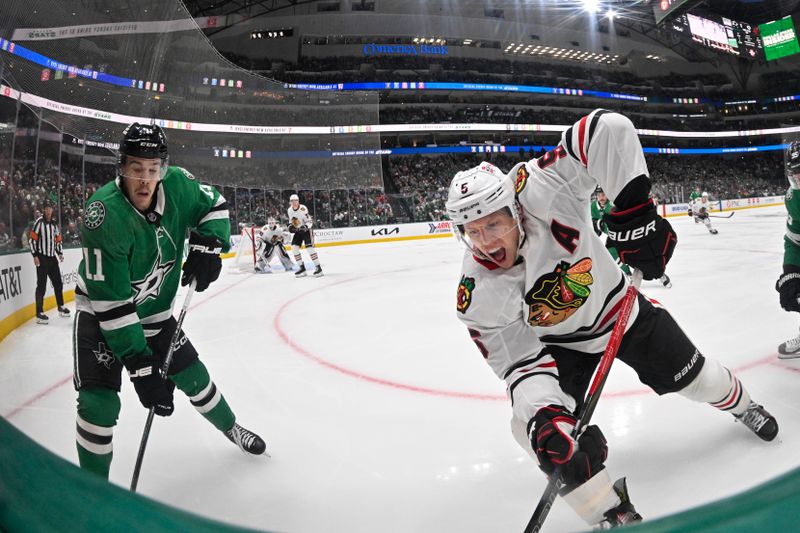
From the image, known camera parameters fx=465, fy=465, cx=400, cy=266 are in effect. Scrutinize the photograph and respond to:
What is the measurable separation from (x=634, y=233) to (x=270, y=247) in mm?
7268

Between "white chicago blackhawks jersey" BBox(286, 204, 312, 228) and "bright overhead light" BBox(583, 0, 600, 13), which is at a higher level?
"bright overhead light" BBox(583, 0, 600, 13)

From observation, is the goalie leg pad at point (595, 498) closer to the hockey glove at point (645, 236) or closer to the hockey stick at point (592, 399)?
the hockey stick at point (592, 399)

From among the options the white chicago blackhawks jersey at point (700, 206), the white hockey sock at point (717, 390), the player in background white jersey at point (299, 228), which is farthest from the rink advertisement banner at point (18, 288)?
the white chicago blackhawks jersey at point (700, 206)

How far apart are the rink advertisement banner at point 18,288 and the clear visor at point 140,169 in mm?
938

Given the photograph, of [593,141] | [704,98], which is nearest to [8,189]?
[593,141]

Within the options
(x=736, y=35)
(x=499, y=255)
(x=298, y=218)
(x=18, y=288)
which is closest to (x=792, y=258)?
(x=499, y=255)

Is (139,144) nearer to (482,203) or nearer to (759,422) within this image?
(482,203)

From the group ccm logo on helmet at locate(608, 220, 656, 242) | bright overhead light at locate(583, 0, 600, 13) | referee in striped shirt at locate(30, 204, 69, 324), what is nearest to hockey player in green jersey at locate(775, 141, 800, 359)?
ccm logo on helmet at locate(608, 220, 656, 242)

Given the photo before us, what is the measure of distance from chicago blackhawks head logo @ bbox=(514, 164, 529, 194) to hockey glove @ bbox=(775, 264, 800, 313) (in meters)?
1.78

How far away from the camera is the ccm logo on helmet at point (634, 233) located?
1.30 meters

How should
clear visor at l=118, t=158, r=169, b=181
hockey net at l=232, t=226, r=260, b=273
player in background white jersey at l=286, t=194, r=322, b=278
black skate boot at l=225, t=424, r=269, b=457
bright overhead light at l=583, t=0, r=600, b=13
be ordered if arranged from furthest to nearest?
bright overhead light at l=583, t=0, r=600, b=13, hockey net at l=232, t=226, r=260, b=273, player in background white jersey at l=286, t=194, r=322, b=278, black skate boot at l=225, t=424, r=269, b=457, clear visor at l=118, t=158, r=169, b=181

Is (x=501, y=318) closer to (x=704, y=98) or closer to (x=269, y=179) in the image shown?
(x=269, y=179)

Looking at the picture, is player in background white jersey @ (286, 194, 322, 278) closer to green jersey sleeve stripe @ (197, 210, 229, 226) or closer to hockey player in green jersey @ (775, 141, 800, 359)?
green jersey sleeve stripe @ (197, 210, 229, 226)

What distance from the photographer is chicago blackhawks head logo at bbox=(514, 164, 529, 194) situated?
145 centimetres
